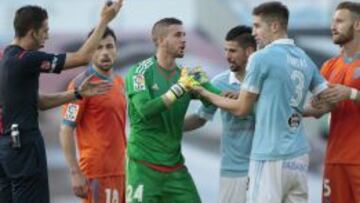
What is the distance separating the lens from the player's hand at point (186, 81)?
869 centimetres

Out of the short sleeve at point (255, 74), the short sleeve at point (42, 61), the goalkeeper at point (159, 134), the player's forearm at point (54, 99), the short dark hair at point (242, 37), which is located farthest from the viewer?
the short dark hair at point (242, 37)

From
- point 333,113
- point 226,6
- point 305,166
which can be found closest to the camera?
point 305,166

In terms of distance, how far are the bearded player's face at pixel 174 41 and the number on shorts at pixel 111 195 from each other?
4.26 ft

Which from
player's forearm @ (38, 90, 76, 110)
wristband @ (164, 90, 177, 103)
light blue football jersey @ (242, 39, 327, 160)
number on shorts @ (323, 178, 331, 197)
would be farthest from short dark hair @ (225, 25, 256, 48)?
player's forearm @ (38, 90, 76, 110)

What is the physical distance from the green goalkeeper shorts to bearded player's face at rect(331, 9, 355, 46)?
1579 mm

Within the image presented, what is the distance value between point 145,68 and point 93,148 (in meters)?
1.03

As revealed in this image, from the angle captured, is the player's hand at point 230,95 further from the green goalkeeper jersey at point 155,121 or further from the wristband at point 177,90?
the wristband at point 177,90

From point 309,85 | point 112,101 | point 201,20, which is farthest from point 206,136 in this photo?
point 309,85

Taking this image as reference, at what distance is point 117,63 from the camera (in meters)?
12.6

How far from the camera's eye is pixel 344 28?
30.0ft

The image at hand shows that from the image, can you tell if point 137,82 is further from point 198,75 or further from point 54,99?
point 54,99

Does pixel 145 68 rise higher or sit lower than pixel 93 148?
higher

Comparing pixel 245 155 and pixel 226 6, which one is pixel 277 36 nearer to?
pixel 245 155

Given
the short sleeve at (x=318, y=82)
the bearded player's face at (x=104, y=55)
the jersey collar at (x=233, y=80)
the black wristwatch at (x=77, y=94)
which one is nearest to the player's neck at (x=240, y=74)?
the jersey collar at (x=233, y=80)
